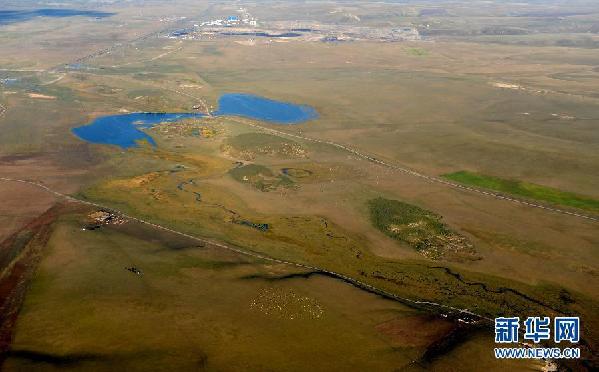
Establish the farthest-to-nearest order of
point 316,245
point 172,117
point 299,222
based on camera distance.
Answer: point 172,117, point 299,222, point 316,245

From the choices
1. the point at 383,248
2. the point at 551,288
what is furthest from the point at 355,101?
the point at 551,288

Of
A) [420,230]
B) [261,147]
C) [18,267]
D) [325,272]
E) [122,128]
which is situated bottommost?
[325,272]

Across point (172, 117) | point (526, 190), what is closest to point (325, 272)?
point (526, 190)

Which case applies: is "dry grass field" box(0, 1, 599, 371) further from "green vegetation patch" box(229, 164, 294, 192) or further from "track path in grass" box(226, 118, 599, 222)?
"track path in grass" box(226, 118, 599, 222)

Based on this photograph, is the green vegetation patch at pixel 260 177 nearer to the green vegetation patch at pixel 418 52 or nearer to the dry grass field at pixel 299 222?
the dry grass field at pixel 299 222

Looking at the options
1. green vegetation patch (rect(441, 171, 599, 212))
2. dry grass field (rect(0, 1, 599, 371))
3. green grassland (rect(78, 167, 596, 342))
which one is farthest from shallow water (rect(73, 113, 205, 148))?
green vegetation patch (rect(441, 171, 599, 212))

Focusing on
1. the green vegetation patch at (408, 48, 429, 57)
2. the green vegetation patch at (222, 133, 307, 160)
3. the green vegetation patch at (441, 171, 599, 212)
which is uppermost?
the green vegetation patch at (408, 48, 429, 57)

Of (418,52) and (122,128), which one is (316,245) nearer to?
(122,128)
